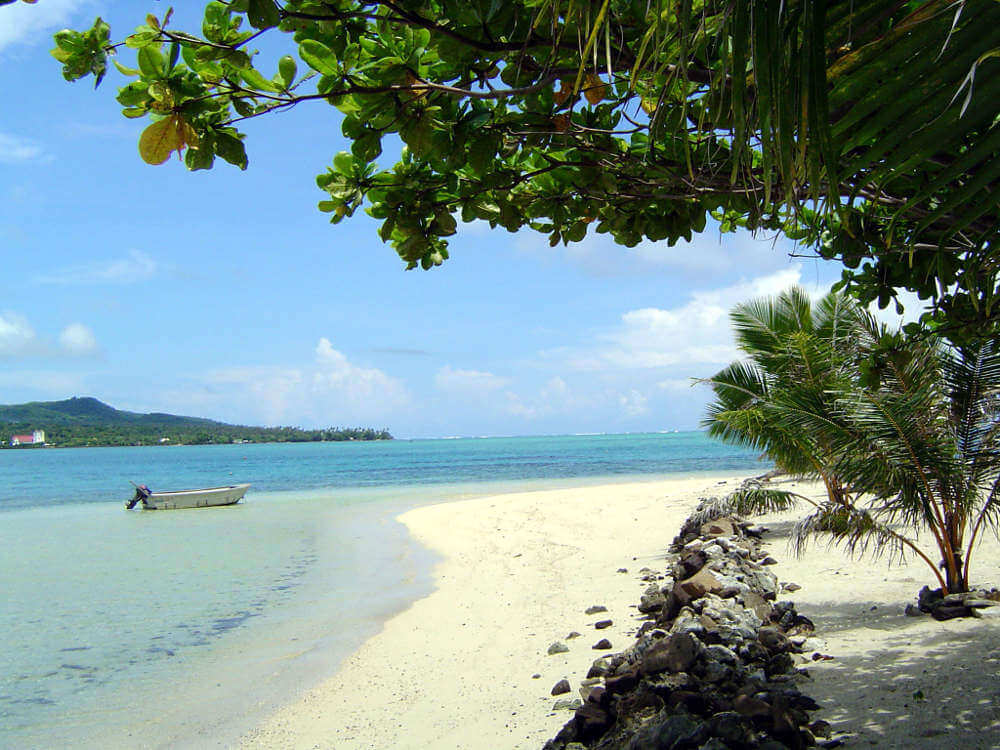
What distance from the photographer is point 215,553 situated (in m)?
14.0

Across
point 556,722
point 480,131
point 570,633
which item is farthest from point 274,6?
point 570,633

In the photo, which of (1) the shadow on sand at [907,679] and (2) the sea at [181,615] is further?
(2) the sea at [181,615]

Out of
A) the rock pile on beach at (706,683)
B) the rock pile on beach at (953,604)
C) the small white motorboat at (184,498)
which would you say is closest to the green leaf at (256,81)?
the rock pile on beach at (706,683)

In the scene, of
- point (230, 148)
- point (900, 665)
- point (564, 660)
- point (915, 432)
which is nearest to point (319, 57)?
point (230, 148)

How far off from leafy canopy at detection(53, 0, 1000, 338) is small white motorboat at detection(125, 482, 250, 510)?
77.9 feet

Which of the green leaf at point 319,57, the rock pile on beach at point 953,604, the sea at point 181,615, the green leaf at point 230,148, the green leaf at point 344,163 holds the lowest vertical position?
the sea at point 181,615

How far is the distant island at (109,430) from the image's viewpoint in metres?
133

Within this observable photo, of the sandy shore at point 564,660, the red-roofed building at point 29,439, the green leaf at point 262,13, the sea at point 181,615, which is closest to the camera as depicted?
the green leaf at point 262,13

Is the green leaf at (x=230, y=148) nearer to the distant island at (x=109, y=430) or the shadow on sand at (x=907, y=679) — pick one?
the shadow on sand at (x=907, y=679)

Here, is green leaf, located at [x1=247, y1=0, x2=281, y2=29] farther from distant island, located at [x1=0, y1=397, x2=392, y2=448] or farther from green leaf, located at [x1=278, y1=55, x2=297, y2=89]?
distant island, located at [x1=0, y1=397, x2=392, y2=448]

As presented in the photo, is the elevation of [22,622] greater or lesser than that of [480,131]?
lesser

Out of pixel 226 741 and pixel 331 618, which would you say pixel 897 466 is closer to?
pixel 226 741

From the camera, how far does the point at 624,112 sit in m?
2.54

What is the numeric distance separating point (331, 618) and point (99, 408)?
181421 millimetres
